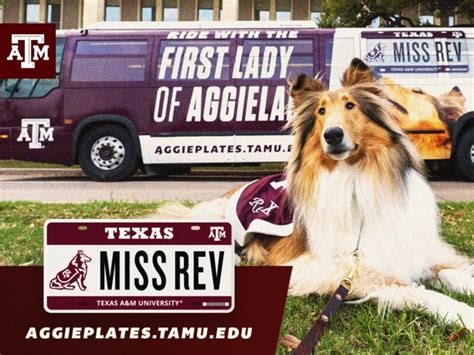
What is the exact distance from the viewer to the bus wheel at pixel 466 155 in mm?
1858

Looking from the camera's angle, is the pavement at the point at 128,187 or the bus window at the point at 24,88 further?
the pavement at the point at 128,187

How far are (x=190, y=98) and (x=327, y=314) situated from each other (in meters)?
0.68

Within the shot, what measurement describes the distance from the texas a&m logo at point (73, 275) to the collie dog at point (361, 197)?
0.57m

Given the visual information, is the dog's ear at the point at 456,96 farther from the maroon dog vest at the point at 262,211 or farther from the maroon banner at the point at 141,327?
the maroon banner at the point at 141,327

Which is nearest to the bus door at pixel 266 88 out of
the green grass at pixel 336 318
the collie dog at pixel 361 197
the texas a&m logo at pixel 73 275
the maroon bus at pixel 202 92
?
the maroon bus at pixel 202 92

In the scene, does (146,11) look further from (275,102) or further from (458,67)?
(458,67)

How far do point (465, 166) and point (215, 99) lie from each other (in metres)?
0.85

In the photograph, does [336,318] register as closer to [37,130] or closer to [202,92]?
[202,92]

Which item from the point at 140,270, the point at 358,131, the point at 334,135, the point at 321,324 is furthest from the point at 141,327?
the point at 358,131

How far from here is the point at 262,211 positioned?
71.8 inches

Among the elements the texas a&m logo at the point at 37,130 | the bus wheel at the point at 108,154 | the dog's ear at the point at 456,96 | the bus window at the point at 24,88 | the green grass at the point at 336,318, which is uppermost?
the dog's ear at the point at 456,96

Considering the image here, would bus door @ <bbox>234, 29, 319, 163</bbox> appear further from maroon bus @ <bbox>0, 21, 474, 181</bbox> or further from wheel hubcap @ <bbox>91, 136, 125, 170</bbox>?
wheel hubcap @ <bbox>91, 136, 125, 170</bbox>

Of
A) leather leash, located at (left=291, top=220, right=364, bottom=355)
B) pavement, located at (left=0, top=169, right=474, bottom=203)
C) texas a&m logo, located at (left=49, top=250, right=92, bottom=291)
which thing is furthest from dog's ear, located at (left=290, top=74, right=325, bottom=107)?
texas a&m logo, located at (left=49, top=250, right=92, bottom=291)

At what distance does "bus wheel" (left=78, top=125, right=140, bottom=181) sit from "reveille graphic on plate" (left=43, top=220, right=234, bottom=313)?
79cm
